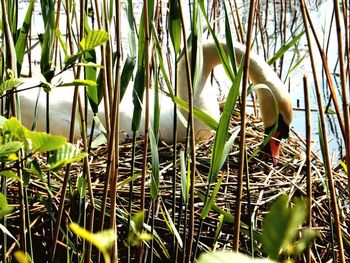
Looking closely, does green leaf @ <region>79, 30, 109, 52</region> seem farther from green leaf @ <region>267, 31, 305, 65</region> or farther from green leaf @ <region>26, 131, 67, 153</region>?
green leaf @ <region>267, 31, 305, 65</region>

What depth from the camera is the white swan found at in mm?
2930

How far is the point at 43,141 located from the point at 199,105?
226cm

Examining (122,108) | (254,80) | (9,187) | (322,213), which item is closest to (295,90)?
(254,80)

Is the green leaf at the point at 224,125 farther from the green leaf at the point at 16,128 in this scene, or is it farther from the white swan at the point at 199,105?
the white swan at the point at 199,105

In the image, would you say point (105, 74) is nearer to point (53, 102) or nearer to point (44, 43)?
point (44, 43)

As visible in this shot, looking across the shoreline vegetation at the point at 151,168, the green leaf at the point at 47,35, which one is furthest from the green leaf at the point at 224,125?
the green leaf at the point at 47,35

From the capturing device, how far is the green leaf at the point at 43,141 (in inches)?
33.5

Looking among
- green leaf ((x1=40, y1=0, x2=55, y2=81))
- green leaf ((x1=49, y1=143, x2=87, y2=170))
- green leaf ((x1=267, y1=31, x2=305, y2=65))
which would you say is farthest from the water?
green leaf ((x1=49, y1=143, x2=87, y2=170))

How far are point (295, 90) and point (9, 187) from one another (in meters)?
3.15

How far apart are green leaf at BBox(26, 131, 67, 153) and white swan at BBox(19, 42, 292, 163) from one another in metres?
2.02

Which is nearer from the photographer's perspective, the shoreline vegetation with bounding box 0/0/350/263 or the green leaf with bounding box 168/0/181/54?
the shoreline vegetation with bounding box 0/0/350/263

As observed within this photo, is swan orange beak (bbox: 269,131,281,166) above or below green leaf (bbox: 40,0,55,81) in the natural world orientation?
below

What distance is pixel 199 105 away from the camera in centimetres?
311

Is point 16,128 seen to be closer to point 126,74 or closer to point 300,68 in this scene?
point 126,74
